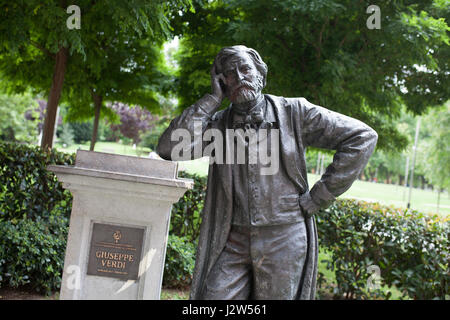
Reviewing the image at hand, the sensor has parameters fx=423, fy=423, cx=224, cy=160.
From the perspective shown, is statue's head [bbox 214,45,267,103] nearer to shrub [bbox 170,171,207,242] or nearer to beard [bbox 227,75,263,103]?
beard [bbox 227,75,263,103]

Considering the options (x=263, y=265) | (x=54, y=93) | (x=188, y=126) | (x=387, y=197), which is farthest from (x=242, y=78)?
(x=387, y=197)

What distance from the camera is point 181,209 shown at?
7.32 m

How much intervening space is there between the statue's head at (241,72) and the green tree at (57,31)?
112 inches

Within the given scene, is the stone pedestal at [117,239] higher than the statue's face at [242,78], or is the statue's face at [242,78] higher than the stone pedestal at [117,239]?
the statue's face at [242,78]

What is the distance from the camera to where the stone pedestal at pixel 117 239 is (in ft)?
10.3

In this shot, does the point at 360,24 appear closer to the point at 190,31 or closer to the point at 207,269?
the point at 190,31

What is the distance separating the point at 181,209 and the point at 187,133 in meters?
4.74

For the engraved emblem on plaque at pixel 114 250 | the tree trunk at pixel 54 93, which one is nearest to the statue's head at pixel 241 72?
the engraved emblem on plaque at pixel 114 250

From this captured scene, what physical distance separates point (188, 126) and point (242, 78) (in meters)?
0.46

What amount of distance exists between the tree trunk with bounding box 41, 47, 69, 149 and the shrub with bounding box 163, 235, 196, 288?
12.1ft

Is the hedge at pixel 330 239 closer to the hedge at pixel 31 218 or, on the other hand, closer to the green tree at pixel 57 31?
the hedge at pixel 31 218

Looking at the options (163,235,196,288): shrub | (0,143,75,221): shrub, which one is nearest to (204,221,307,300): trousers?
(163,235,196,288): shrub

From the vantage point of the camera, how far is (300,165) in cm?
276
